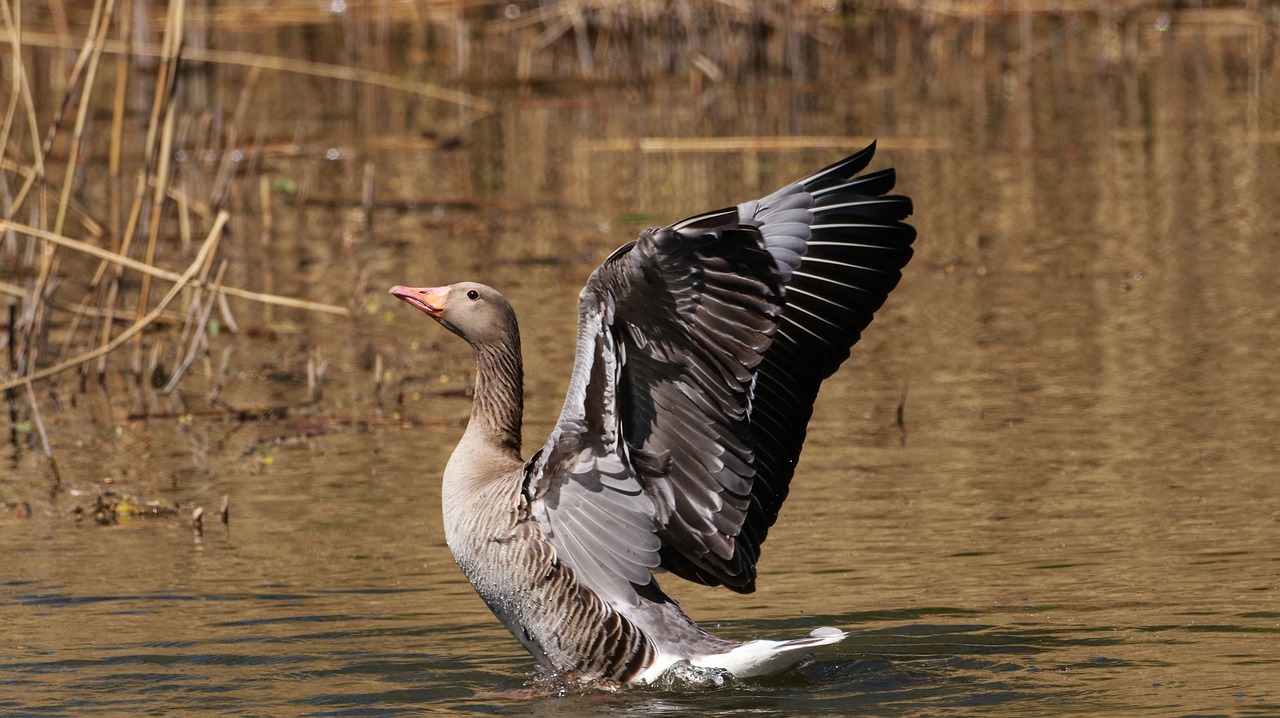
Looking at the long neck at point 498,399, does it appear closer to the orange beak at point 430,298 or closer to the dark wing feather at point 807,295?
the orange beak at point 430,298

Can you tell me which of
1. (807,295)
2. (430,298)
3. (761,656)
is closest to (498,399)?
(430,298)

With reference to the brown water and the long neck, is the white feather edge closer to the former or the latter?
the brown water

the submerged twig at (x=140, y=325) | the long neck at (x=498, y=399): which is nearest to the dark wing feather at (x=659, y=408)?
the long neck at (x=498, y=399)

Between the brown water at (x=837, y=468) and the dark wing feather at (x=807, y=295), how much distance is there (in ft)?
1.85

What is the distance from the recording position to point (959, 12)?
23.2m

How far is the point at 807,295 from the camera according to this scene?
6445 mm

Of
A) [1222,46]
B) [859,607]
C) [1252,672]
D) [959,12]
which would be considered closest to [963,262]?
[859,607]

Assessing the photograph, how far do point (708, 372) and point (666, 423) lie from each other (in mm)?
345

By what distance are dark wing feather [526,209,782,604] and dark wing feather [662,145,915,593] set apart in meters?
0.23

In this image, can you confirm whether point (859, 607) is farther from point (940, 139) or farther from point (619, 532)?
point (940, 139)

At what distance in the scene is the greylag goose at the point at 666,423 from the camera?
18.7ft

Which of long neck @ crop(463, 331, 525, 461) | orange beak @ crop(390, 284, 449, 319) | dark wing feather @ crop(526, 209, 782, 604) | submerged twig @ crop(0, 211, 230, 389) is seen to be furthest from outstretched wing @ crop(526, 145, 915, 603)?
submerged twig @ crop(0, 211, 230, 389)

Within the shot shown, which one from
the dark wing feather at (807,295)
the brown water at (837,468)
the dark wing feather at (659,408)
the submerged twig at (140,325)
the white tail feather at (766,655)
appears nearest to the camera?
the dark wing feather at (659,408)

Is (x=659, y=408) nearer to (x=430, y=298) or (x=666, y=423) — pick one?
(x=666, y=423)
